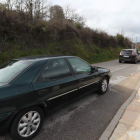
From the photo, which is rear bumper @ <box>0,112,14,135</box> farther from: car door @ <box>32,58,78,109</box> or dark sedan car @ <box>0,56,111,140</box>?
car door @ <box>32,58,78,109</box>

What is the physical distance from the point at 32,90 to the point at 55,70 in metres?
0.79

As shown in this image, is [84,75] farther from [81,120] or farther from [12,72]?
[12,72]

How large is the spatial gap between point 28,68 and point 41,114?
3.12ft

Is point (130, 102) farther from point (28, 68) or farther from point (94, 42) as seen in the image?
point (94, 42)

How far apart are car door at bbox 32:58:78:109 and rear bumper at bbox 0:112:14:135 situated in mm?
542

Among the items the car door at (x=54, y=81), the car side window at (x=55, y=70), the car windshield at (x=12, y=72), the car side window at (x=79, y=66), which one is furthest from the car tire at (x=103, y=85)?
the car windshield at (x=12, y=72)

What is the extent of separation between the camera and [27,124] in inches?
84.4

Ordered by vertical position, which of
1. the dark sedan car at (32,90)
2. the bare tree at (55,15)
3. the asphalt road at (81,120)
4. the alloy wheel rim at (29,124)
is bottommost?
the asphalt road at (81,120)

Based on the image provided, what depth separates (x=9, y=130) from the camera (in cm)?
203

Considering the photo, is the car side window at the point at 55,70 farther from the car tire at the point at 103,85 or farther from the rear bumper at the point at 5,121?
the car tire at the point at 103,85

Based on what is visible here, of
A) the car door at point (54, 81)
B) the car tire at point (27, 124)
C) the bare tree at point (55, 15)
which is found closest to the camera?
the car tire at point (27, 124)

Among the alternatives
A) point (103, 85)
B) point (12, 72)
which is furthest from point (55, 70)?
point (103, 85)

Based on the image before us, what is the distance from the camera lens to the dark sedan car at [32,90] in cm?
192

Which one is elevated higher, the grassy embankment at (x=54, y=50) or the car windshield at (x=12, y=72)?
the grassy embankment at (x=54, y=50)
